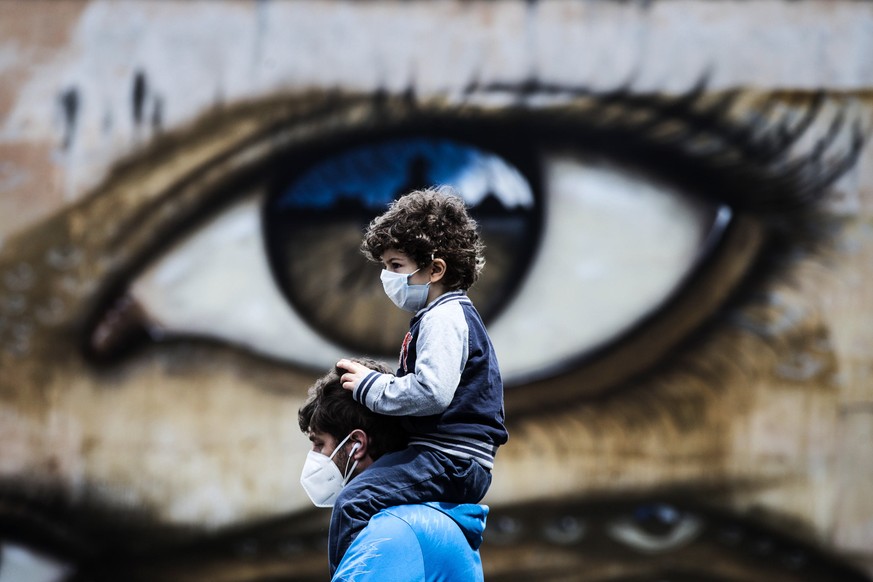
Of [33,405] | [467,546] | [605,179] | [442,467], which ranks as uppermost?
[605,179]

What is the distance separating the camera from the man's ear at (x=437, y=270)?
2.01 m

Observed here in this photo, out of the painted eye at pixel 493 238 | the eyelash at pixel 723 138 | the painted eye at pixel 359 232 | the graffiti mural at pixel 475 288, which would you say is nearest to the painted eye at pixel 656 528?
the graffiti mural at pixel 475 288

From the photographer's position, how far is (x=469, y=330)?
6.49ft

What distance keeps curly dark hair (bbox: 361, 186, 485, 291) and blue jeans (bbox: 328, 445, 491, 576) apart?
32 centimetres

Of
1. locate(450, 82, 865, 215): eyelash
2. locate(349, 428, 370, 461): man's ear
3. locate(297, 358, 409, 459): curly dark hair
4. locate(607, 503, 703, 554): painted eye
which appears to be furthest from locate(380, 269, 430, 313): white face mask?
locate(607, 503, 703, 554): painted eye

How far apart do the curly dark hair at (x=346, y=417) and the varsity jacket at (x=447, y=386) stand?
0.04m

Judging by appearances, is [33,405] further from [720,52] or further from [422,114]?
[720,52]

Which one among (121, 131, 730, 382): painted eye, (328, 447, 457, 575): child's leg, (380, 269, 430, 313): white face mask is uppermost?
(121, 131, 730, 382): painted eye

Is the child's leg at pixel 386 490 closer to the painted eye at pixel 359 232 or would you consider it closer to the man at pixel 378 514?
the man at pixel 378 514

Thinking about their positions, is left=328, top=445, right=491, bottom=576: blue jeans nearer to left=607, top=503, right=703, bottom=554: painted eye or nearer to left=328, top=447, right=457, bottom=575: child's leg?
left=328, top=447, right=457, bottom=575: child's leg

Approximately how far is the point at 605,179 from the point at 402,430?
2.23 metres

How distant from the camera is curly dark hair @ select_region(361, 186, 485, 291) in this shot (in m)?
1.98

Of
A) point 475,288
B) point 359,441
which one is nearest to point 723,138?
point 475,288

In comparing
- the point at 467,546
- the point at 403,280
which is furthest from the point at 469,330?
the point at 467,546
